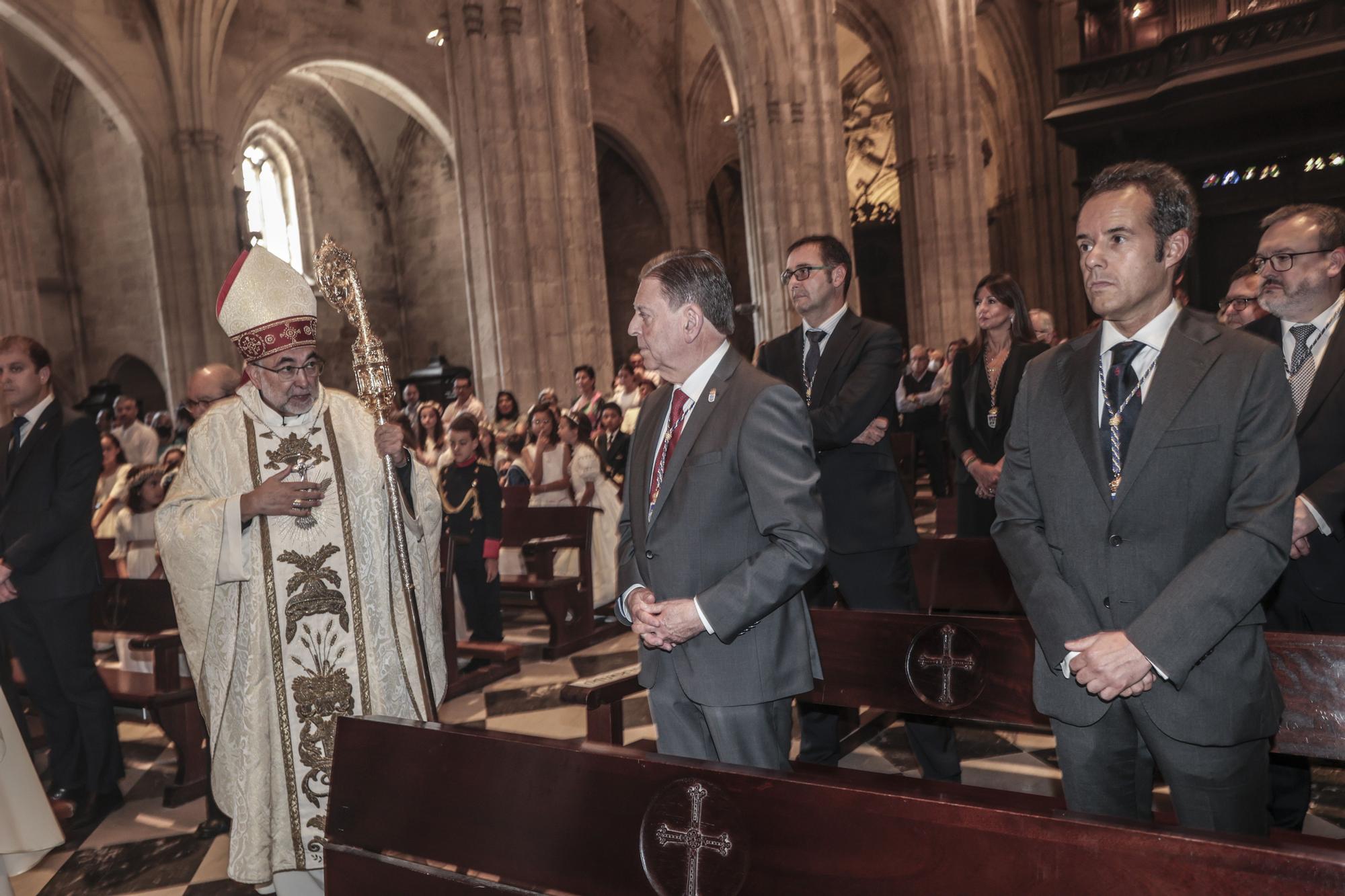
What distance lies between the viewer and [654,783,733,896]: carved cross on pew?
1626 millimetres

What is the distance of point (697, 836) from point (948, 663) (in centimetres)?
146

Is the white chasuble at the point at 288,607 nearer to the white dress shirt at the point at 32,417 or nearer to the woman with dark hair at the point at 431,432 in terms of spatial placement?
the white dress shirt at the point at 32,417

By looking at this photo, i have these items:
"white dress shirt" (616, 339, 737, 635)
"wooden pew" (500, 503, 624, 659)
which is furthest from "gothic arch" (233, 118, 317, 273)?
"white dress shirt" (616, 339, 737, 635)

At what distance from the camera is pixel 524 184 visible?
12203 millimetres

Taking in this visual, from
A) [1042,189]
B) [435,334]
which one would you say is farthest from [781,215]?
[1042,189]

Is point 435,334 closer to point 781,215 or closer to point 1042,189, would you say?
point 781,215

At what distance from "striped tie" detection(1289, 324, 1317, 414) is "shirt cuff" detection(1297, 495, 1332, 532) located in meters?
0.47

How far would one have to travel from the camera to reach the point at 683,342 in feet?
7.30

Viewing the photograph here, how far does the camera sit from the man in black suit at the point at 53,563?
4.15 metres

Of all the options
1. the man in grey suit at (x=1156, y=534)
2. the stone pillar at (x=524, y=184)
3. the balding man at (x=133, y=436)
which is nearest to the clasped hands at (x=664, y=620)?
the man in grey suit at (x=1156, y=534)

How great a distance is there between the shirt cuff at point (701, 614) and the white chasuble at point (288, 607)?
1.39 meters

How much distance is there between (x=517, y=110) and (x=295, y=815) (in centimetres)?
1063

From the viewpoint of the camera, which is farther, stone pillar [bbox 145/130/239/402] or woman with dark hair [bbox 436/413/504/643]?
stone pillar [bbox 145/130/239/402]

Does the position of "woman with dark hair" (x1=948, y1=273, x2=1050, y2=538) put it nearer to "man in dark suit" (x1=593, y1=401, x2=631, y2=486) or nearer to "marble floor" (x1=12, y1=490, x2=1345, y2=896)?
"marble floor" (x1=12, y1=490, x2=1345, y2=896)
